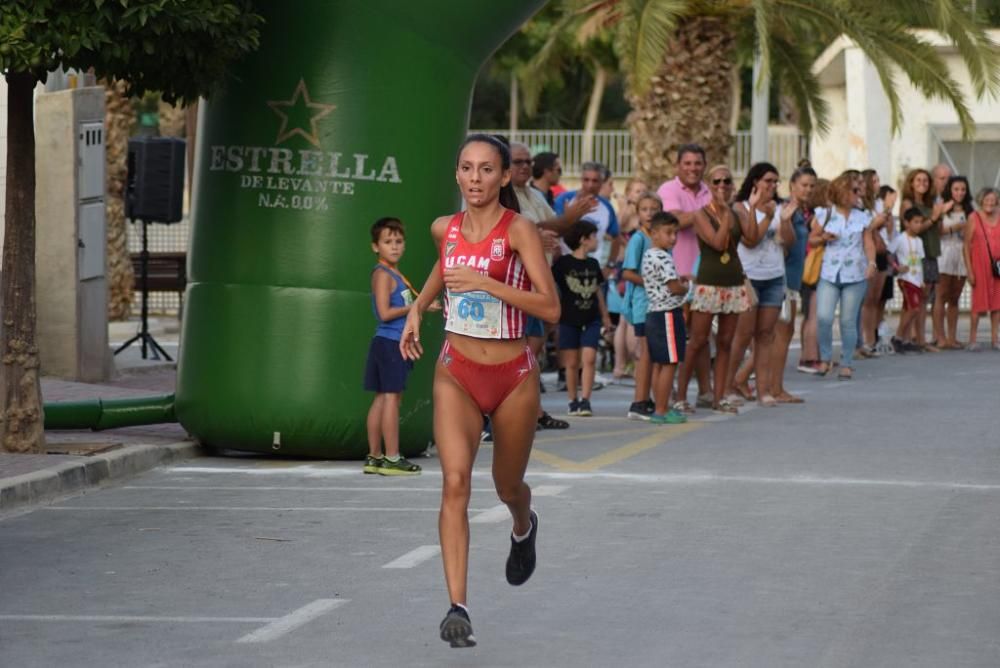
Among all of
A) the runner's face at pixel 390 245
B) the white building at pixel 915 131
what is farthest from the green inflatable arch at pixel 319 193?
the white building at pixel 915 131

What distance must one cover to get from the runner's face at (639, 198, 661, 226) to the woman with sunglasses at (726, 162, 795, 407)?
2.47 ft

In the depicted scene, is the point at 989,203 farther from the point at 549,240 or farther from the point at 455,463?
the point at 455,463

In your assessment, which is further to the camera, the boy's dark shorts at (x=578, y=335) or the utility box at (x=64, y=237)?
the utility box at (x=64, y=237)

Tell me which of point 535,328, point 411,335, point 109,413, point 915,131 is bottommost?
point 109,413

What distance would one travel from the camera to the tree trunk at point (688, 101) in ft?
76.4

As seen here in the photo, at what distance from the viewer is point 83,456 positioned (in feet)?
36.3

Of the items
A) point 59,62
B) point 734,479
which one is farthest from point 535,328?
point 59,62

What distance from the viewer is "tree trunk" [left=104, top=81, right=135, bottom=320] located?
82.5ft

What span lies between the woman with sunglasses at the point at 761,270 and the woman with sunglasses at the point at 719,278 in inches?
8.3

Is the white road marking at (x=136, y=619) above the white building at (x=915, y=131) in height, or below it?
below

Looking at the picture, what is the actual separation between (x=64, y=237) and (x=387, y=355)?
5.75 meters

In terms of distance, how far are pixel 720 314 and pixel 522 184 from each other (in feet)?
6.05

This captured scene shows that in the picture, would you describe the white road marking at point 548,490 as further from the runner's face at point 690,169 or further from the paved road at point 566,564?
the runner's face at point 690,169

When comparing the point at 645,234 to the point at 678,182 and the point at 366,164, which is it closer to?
the point at 678,182
